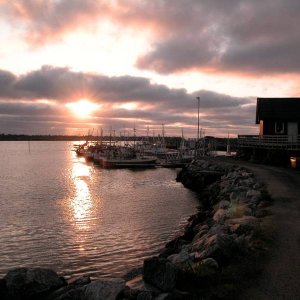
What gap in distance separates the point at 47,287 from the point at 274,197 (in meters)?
12.1

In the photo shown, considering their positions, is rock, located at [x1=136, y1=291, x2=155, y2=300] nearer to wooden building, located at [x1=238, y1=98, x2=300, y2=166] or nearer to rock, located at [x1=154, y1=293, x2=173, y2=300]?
rock, located at [x1=154, y1=293, x2=173, y2=300]

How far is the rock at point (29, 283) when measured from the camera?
9.61 m

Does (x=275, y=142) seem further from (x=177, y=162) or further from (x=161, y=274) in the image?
(x=161, y=274)

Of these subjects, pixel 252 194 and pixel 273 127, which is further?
pixel 273 127

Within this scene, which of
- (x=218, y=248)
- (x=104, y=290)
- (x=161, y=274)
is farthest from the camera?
(x=218, y=248)

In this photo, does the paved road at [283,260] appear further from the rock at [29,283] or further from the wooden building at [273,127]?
the wooden building at [273,127]

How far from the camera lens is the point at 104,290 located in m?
8.34

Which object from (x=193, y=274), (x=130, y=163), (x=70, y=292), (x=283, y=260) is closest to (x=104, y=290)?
(x=70, y=292)

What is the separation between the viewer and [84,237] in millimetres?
19859

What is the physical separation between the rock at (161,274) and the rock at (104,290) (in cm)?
65

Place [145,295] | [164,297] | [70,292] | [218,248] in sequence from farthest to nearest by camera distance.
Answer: [218,248]
[70,292]
[145,295]
[164,297]

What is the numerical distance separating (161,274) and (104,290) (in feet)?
4.14

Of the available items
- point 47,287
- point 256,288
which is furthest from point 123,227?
point 256,288

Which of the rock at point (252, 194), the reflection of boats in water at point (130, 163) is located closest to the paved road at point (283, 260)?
the rock at point (252, 194)
